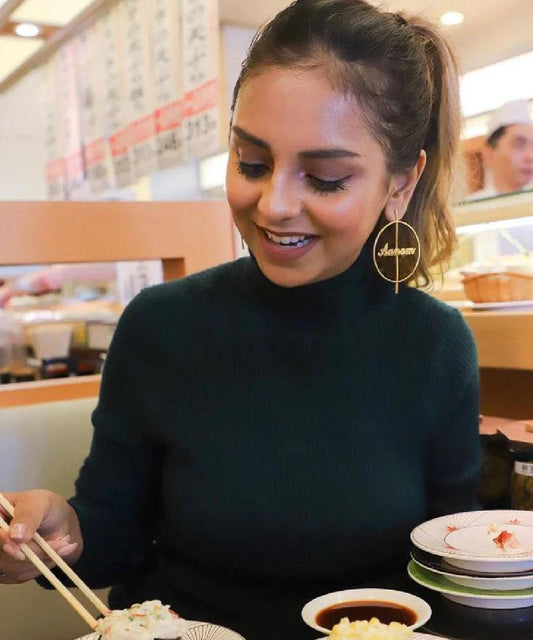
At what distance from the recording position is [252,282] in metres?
1.30

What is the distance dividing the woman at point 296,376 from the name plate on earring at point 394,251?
0.03 meters

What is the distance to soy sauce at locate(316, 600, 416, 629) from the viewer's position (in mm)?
865

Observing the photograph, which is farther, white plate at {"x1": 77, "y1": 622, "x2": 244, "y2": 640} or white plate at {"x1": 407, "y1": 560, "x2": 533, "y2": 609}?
white plate at {"x1": 407, "y1": 560, "x2": 533, "y2": 609}

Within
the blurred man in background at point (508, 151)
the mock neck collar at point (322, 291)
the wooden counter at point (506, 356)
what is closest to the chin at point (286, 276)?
the mock neck collar at point (322, 291)

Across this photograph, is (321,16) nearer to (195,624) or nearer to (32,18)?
(195,624)

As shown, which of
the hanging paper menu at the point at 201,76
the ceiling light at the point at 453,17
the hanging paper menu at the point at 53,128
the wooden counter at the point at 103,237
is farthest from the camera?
the ceiling light at the point at 453,17

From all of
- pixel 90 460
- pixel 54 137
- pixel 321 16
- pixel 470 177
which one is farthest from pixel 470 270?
pixel 54 137

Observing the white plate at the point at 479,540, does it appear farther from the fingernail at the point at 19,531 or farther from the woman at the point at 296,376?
the fingernail at the point at 19,531

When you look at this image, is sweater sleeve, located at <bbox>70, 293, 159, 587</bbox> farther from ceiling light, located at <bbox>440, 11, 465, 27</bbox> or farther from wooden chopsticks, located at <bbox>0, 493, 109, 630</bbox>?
ceiling light, located at <bbox>440, 11, 465, 27</bbox>

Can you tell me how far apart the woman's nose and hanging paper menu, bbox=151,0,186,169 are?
1608 millimetres

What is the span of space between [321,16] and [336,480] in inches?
26.1

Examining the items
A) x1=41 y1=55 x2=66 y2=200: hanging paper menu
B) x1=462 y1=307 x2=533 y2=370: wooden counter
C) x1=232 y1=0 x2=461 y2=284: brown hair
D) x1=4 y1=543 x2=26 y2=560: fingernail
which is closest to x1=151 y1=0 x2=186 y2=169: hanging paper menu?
x1=41 y1=55 x2=66 y2=200: hanging paper menu

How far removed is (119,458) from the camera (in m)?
1.30

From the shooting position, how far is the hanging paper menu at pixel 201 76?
2.40 m
